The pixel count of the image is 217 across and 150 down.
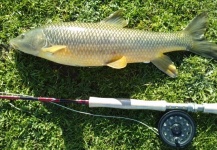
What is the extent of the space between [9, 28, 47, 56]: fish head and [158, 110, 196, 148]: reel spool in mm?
1483

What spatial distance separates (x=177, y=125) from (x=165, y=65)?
0.64 metres

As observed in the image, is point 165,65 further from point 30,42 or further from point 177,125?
point 30,42

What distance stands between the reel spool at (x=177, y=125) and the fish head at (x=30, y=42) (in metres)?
1.48

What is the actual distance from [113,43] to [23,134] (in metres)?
1.38

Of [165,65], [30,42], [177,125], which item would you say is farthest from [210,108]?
[30,42]

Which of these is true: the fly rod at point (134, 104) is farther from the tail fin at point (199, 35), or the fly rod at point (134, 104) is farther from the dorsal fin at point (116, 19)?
Result: the dorsal fin at point (116, 19)

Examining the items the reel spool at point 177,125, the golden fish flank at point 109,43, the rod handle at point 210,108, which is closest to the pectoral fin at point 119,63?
the golden fish flank at point 109,43

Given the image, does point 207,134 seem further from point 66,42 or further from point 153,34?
point 66,42

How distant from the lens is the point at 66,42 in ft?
13.0

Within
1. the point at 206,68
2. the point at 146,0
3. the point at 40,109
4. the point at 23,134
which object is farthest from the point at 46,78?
the point at 206,68

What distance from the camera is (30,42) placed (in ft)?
13.4

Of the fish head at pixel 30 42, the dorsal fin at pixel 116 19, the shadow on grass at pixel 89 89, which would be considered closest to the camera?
the fish head at pixel 30 42

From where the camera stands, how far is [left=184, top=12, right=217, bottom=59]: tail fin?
4227 mm

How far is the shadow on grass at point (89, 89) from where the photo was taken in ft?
14.1
